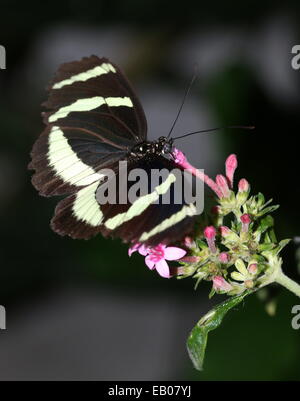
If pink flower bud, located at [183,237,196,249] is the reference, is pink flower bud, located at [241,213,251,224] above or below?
above

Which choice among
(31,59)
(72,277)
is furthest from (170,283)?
(31,59)

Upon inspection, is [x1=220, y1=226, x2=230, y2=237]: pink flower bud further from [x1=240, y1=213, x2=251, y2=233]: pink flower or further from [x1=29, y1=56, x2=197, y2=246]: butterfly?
[x1=29, y1=56, x2=197, y2=246]: butterfly

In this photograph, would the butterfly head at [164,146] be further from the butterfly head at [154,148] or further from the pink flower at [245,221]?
the pink flower at [245,221]

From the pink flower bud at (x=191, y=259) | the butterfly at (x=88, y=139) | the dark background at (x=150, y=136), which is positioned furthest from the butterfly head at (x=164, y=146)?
the dark background at (x=150, y=136)

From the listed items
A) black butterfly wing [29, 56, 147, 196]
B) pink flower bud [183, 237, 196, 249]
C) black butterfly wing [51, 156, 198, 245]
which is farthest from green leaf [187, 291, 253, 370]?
black butterfly wing [29, 56, 147, 196]

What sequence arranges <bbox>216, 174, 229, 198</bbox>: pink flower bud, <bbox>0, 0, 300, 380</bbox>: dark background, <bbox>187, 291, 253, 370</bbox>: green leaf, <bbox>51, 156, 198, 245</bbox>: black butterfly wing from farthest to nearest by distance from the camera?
<bbox>0, 0, 300, 380</bbox>: dark background < <bbox>216, 174, 229, 198</bbox>: pink flower bud < <bbox>187, 291, 253, 370</bbox>: green leaf < <bbox>51, 156, 198, 245</bbox>: black butterfly wing

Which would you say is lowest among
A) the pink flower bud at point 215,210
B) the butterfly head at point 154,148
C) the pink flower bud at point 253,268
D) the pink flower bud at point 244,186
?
the pink flower bud at point 253,268
